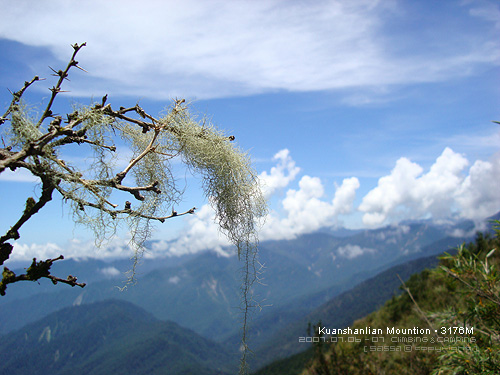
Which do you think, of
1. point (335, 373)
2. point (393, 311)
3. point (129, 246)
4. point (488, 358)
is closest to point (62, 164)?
point (129, 246)

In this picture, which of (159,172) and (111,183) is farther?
(159,172)

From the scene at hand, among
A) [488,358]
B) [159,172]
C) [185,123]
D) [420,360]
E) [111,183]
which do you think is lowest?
[420,360]

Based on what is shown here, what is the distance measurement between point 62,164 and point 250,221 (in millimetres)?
1029

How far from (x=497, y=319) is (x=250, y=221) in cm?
296

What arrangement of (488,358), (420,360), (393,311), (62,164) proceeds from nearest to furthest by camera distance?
(62,164), (488,358), (420,360), (393,311)

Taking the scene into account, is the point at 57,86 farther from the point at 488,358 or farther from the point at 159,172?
the point at 488,358

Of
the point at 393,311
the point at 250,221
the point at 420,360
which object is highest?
the point at 250,221

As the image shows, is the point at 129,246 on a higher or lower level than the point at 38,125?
lower

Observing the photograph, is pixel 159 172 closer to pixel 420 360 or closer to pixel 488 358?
pixel 488 358

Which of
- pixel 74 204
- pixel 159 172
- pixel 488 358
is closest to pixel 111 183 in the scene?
pixel 74 204

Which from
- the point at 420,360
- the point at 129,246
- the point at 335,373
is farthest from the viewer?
the point at 335,373

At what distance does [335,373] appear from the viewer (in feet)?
35.2

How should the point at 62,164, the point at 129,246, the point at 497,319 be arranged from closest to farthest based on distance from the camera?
the point at 62,164 → the point at 129,246 → the point at 497,319

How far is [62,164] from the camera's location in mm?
1399
